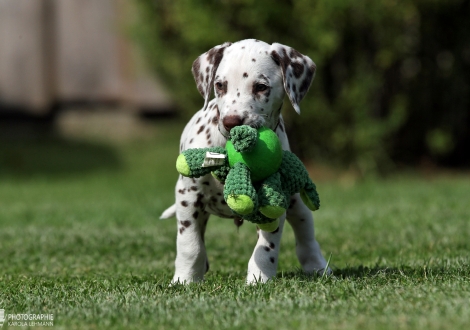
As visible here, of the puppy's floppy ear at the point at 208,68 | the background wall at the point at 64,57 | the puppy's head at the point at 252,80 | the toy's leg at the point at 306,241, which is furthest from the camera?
the background wall at the point at 64,57

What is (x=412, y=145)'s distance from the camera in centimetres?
1335

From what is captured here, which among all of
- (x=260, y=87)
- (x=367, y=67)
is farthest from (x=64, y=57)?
(x=260, y=87)

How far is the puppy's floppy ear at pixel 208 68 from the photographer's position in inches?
182

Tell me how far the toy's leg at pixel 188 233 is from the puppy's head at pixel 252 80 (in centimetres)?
51

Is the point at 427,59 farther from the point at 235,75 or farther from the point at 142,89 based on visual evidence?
the point at 235,75

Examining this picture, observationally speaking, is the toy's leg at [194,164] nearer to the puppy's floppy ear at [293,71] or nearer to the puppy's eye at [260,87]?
the puppy's eye at [260,87]

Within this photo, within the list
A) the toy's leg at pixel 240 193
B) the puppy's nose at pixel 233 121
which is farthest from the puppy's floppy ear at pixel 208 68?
the toy's leg at pixel 240 193

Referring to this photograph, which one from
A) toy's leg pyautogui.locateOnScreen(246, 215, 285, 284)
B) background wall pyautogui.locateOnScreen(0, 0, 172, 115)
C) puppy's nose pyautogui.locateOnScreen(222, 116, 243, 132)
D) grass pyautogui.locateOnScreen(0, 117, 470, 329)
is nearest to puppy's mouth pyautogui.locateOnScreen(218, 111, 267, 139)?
puppy's nose pyautogui.locateOnScreen(222, 116, 243, 132)

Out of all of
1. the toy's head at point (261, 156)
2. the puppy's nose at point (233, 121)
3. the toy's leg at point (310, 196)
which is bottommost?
the toy's leg at point (310, 196)

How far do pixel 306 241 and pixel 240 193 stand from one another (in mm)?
1286

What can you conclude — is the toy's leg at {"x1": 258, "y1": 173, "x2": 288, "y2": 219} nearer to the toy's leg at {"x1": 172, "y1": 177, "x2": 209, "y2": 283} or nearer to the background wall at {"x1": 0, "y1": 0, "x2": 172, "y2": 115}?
the toy's leg at {"x1": 172, "y1": 177, "x2": 209, "y2": 283}

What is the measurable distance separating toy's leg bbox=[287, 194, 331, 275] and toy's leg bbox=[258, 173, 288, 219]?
3.02ft

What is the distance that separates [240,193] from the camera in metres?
3.85

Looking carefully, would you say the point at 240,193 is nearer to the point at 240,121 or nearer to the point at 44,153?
the point at 240,121
